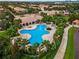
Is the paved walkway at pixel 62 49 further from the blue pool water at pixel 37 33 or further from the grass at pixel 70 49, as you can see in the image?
the blue pool water at pixel 37 33

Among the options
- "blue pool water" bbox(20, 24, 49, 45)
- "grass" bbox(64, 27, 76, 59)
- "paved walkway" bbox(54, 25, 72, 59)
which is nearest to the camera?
"grass" bbox(64, 27, 76, 59)

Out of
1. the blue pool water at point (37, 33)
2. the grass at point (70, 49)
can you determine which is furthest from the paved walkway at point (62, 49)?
the blue pool water at point (37, 33)

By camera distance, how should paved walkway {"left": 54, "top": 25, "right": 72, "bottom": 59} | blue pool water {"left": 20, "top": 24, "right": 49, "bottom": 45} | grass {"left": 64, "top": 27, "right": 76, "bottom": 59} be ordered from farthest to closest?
blue pool water {"left": 20, "top": 24, "right": 49, "bottom": 45} < paved walkway {"left": 54, "top": 25, "right": 72, "bottom": 59} < grass {"left": 64, "top": 27, "right": 76, "bottom": 59}

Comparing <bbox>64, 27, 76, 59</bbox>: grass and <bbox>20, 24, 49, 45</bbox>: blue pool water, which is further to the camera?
<bbox>20, 24, 49, 45</bbox>: blue pool water

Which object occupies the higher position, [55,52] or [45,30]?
[55,52]

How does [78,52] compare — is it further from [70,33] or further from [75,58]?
[70,33]

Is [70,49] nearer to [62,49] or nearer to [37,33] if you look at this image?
[62,49]

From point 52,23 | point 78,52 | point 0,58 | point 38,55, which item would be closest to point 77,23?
point 52,23

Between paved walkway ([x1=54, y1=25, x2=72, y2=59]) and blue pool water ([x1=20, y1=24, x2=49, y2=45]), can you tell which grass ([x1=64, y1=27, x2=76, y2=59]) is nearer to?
paved walkway ([x1=54, y1=25, x2=72, y2=59])

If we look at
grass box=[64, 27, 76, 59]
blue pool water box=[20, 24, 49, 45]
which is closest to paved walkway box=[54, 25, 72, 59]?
grass box=[64, 27, 76, 59]

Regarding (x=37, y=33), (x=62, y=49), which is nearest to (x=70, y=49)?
(x=62, y=49)

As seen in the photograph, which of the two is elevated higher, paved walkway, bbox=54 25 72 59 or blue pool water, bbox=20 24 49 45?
paved walkway, bbox=54 25 72 59
